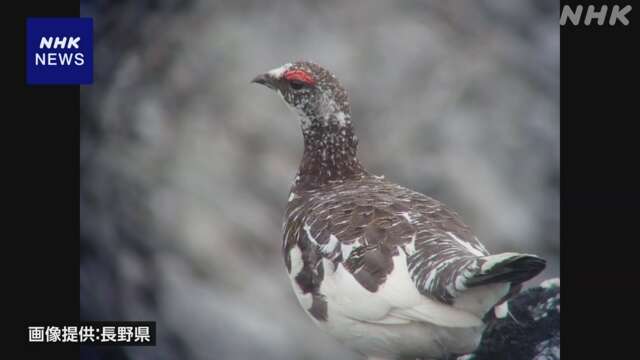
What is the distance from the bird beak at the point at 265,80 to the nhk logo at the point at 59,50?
1.62 feet

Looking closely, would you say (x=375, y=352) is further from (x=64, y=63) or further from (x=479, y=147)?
(x=64, y=63)

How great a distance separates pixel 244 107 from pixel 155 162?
29 centimetres

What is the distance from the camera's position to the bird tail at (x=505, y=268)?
5.02 feet

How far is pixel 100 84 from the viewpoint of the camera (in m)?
2.32

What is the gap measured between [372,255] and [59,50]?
1116 millimetres

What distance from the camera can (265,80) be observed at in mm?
2201

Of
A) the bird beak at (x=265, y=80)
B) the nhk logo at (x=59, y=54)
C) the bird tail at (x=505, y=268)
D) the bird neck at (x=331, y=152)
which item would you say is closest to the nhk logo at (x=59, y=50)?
the nhk logo at (x=59, y=54)

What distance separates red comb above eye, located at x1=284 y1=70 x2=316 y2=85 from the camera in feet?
7.14

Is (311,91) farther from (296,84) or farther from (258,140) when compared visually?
(258,140)

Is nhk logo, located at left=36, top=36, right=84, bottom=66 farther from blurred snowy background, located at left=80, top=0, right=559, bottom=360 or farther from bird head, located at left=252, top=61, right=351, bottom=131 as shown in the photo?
bird head, located at left=252, top=61, right=351, bottom=131

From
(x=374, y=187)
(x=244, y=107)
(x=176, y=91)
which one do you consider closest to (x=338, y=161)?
(x=374, y=187)
